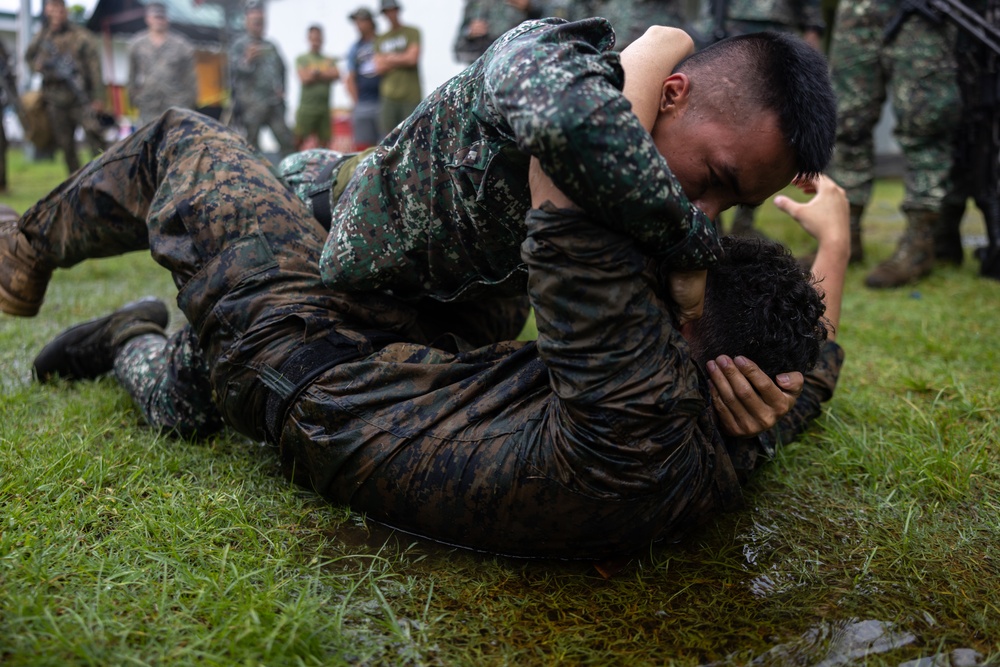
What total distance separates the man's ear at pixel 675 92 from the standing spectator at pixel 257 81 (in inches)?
367

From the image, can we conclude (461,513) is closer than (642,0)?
Yes

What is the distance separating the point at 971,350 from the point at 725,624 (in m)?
2.34

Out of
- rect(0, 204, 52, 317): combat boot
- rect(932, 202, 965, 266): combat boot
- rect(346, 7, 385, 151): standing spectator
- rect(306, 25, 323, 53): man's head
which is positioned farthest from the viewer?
rect(306, 25, 323, 53): man's head

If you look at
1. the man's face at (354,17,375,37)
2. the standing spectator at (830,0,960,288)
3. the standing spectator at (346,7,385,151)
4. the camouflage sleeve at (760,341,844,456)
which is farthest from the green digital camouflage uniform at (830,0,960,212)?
the man's face at (354,17,375,37)

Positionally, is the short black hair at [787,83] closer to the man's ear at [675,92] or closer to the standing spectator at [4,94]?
the man's ear at [675,92]

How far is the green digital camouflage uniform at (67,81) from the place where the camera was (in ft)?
31.2

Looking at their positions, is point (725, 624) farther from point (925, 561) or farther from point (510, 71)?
point (510, 71)

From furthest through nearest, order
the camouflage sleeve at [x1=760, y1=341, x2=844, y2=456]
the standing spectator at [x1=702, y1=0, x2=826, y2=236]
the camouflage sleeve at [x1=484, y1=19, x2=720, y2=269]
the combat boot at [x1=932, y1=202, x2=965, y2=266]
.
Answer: the standing spectator at [x1=702, y1=0, x2=826, y2=236]
the combat boot at [x1=932, y1=202, x2=965, y2=266]
the camouflage sleeve at [x1=760, y1=341, x2=844, y2=456]
the camouflage sleeve at [x1=484, y1=19, x2=720, y2=269]

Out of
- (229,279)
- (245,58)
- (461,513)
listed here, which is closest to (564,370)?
(461,513)

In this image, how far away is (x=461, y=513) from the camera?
5.83 ft

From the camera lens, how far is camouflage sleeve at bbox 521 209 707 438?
60.1 inches

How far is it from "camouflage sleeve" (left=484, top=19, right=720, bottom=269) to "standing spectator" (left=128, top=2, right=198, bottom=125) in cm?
972

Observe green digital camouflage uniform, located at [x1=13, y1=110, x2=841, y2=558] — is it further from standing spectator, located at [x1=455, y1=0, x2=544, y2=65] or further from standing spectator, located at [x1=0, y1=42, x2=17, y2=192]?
standing spectator, located at [x1=0, y1=42, x2=17, y2=192]

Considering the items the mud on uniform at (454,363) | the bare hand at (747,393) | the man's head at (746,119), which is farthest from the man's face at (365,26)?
the bare hand at (747,393)
